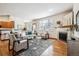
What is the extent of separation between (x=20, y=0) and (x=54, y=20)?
2.61 feet

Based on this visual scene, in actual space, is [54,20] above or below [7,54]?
above

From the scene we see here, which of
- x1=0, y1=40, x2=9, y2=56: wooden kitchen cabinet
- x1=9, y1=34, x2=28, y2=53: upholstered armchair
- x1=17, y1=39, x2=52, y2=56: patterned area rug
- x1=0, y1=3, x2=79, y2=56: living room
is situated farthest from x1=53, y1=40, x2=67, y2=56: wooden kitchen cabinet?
x1=0, y1=40, x2=9, y2=56: wooden kitchen cabinet

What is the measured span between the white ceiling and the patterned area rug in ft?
1.65

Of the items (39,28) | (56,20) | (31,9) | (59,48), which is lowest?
(59,48)

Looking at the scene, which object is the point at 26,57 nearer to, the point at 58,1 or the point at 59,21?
the point at 59,21

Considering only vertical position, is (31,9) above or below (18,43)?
above

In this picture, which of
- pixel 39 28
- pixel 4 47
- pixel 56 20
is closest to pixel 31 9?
pixel 39 28

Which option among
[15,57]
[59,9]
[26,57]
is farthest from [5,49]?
[59,9]

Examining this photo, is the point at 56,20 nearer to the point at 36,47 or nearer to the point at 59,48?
the point at 59,48

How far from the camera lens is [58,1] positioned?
2137mm

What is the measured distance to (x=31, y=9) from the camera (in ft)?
7.01

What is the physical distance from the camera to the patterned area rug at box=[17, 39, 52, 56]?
2182 millimetres

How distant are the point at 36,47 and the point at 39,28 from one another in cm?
40

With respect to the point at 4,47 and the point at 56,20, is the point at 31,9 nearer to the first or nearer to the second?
the point at 56,20
